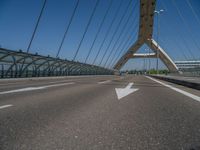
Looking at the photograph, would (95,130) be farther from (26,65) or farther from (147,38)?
(147,38)

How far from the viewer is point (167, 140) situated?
11.0 ft

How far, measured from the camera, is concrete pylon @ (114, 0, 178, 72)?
6131cm

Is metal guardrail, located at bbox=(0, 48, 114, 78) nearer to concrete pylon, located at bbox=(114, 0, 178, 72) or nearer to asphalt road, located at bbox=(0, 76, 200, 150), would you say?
asphalt road, located at bbox=(0, 76, 200, 150)

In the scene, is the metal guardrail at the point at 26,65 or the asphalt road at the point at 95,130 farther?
the metal guardrail at the point at 26,65

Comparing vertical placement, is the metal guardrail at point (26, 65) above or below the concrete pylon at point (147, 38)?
below

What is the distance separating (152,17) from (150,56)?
36514 millimetres

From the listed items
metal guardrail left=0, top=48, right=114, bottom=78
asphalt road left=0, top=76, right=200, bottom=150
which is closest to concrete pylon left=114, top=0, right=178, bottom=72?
metal guardrail left=0, top=48, right=114, bottom=78

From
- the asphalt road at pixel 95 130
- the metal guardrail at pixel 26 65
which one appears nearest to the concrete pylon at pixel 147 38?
the metal guardrail at pixel 26 65

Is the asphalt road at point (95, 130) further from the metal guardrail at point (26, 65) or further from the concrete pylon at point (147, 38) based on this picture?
the concrete pylon at point (147, 38)

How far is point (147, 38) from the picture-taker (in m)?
79.9

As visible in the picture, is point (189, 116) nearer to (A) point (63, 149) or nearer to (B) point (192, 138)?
(B) point (192, 138)

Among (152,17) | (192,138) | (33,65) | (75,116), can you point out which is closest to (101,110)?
(75,116)

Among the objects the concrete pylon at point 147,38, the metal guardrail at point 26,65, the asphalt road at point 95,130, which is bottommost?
the asphalt road at point 95,130

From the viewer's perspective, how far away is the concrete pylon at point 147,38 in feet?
201
